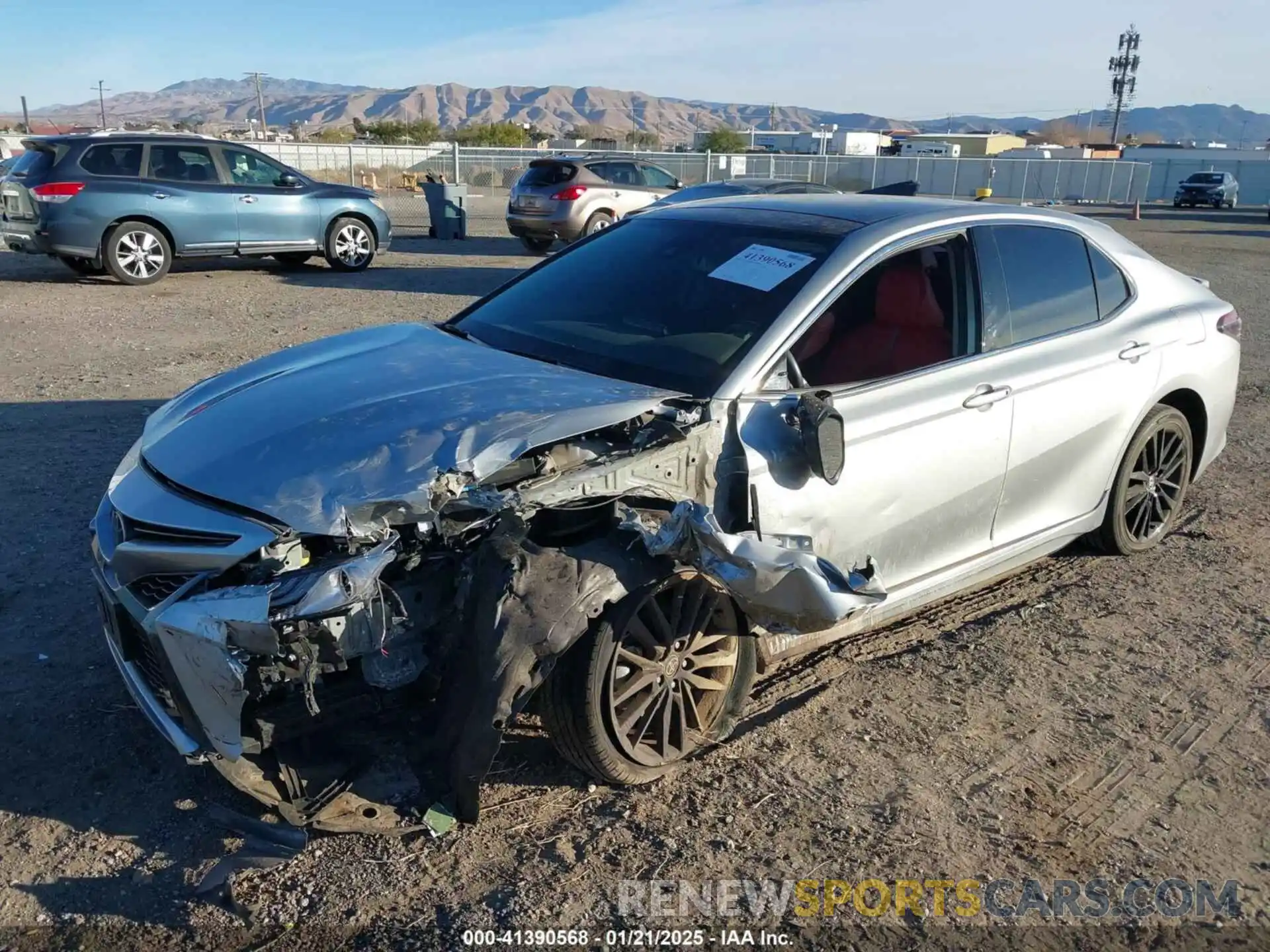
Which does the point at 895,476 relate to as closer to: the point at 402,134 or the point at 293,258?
the point at 293,258

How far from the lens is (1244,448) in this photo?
7.21 m

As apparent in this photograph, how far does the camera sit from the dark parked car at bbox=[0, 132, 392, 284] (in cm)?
1226

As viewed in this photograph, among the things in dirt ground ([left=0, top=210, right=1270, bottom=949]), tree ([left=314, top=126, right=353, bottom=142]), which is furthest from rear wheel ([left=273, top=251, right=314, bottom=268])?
tree ([left=314, top=126, right=353, bottom=142])

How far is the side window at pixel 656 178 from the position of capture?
1867 centimetres

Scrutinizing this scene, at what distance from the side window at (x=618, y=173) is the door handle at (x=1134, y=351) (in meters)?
14.1

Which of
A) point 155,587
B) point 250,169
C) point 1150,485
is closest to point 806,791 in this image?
point 155,587

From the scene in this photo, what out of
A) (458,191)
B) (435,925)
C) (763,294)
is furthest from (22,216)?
(435,925)

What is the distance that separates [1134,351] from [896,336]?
4.58 ft

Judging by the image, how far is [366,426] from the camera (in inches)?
125

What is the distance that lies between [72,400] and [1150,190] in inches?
2242

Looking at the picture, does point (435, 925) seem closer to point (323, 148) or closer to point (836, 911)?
point (836, 911)

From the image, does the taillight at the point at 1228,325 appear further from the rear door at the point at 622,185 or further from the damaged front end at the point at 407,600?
the rear door at the point at 622,185

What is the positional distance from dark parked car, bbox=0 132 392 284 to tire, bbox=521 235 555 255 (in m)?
3.94

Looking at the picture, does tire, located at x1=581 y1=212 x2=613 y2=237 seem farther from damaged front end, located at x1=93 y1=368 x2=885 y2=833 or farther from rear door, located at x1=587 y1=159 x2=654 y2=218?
damaged front end, located at x1=93 y1=368 x2=885 y2=833
